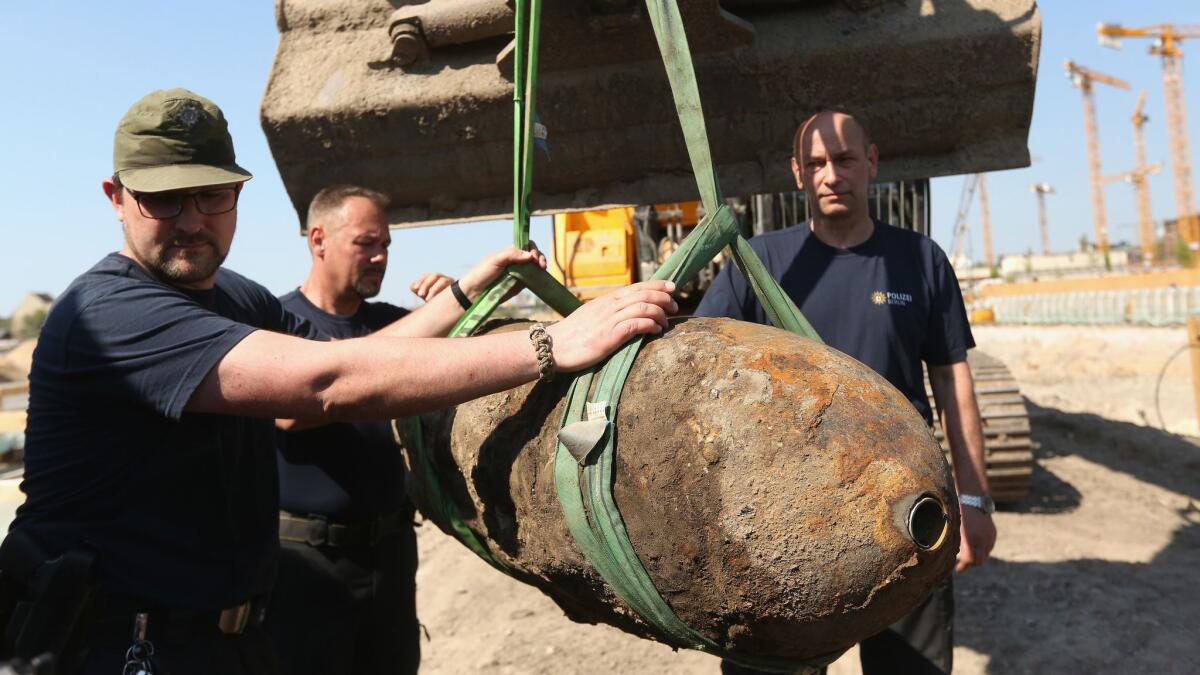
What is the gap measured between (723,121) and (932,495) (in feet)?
6.30

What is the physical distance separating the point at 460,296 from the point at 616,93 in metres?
1.10

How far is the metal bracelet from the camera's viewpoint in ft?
5.48

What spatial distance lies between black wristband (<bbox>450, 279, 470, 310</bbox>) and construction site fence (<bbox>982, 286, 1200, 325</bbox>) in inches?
753

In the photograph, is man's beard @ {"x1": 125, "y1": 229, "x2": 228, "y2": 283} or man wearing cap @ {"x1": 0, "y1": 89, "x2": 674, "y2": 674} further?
man's beard @ {"x1": 125, "y1": 229, "x2": 228, "y2": 283}

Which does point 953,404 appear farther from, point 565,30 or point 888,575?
point 565,30

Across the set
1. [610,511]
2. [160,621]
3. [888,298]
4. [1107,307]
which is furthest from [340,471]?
[1107,307]

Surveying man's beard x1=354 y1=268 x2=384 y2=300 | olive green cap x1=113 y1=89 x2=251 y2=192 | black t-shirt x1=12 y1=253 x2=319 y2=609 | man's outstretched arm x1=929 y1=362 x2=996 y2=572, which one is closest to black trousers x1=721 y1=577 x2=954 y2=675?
man's outstretched arm x1=929 y1=362 x2=996 y2=572

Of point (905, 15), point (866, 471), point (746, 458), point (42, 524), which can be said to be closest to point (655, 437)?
point (746, 458)

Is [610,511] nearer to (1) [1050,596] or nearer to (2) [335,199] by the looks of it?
(2) [335,199]

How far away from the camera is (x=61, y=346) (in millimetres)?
1885

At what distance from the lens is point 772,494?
1.45 metres

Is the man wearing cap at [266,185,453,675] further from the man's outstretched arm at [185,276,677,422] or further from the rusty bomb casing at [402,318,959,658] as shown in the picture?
the rusty bomb casing at [402,318,959,658]

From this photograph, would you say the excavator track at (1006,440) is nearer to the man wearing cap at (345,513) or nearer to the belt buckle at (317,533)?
the man wearing cap at (345,513)

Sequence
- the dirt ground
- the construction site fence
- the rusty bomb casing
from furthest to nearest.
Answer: the construction site fence, the dirt ground, the rusty bomb casing
